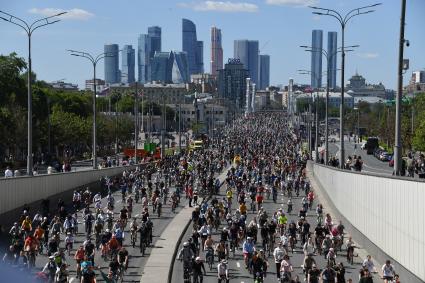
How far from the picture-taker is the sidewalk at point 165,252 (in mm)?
24222

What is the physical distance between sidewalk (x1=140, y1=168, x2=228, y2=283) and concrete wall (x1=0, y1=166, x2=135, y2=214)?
5987 mm

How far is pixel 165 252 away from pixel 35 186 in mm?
10654

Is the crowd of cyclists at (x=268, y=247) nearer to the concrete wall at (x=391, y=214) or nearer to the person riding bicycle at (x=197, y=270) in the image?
the person riding bicycle at (x=197, y=270)

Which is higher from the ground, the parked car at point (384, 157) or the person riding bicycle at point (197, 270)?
the person riding bicycle at point (197, 270)

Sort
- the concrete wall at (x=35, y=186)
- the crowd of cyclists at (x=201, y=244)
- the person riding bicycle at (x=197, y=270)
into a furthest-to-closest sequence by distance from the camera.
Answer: the concrete wall at (x=35, y=186) < the person riding bicycle at (x=197, y=270) < the crowd of cyclists at (x=201, y=244)

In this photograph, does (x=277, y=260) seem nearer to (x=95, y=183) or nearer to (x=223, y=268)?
(x=223, y=268)

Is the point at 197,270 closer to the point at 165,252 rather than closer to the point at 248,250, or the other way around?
the point at 248,250

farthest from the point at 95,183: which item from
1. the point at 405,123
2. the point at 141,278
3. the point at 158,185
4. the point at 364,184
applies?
the point at 405,123

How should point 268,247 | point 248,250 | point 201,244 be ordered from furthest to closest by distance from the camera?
1. point 201,244
2. point 268,247
3. point 248,250

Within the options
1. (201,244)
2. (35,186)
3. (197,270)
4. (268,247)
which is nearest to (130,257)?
(201,244)

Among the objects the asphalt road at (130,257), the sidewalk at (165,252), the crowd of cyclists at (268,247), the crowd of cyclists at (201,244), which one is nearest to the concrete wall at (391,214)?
the crowd of cyclists at (268,247)

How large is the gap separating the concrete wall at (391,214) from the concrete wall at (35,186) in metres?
13.3

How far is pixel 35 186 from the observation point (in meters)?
37.4

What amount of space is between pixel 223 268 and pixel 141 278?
8.27 ft
